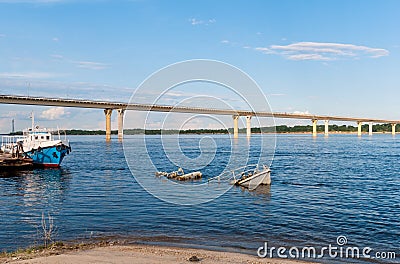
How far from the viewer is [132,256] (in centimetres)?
1438

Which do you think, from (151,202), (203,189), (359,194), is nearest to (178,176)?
(203,189)

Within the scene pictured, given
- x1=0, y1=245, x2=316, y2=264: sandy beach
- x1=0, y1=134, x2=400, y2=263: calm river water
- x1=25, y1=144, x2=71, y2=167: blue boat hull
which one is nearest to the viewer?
x1=0, y1=245, x2=316, y2=264: sandy beach

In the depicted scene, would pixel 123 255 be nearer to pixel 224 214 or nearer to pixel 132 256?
pixel 132 256

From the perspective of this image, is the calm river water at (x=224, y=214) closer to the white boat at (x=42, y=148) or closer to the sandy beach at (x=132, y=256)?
the sandy beach at (x=132, y=256)

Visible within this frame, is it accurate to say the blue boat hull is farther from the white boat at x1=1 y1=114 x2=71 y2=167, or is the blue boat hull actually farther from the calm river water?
the calm river water

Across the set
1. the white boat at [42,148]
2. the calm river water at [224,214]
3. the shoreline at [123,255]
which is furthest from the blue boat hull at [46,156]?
the shoreline at [123,255]

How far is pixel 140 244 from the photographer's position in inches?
688

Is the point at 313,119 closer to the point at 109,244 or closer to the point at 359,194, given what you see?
the point at 359,194

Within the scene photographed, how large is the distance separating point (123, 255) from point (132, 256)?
1.26 ft

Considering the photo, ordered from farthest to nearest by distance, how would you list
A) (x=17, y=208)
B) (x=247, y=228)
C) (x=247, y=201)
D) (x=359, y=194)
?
(x=359, y=194), (x=247, y=201), (x=17, y=208), (x=247, y=228)

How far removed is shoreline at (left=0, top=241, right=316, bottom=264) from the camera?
44.9 feet

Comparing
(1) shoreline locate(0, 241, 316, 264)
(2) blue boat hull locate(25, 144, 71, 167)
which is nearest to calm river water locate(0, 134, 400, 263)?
(1) shoreline locate(0, 241, 316, 264)

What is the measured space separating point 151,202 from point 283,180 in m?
16.5

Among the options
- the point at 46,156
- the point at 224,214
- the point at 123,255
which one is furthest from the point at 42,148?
the point at 123,255
